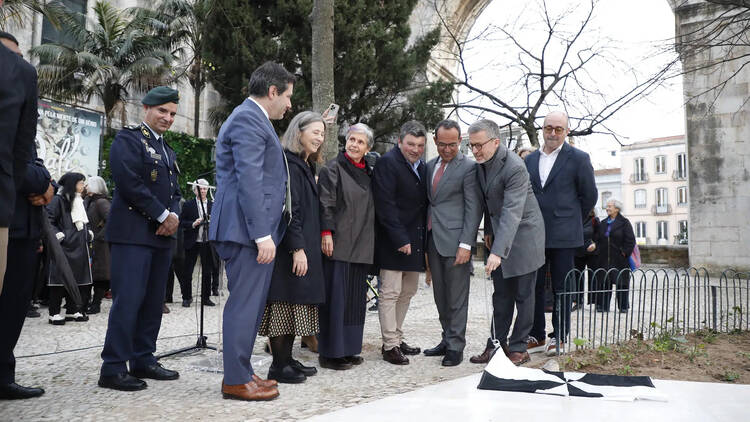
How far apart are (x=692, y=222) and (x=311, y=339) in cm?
1269

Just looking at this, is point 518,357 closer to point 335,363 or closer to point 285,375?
point 335,363

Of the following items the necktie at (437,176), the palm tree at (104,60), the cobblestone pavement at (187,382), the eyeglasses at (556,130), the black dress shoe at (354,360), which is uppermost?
the palm tree at (104,60)

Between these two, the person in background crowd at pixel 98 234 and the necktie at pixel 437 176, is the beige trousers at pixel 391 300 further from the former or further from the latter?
the person in background crowd at pixel 98 234

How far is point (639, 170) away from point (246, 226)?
72754mm

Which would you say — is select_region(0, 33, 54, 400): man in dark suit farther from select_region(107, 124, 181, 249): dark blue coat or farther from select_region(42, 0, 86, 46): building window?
select_region(42, 0, 86, 46): building window

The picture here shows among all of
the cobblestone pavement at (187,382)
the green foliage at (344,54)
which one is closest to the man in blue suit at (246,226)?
the cobblestone pavement at (187,382)

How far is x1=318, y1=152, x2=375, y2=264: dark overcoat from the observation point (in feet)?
14.9

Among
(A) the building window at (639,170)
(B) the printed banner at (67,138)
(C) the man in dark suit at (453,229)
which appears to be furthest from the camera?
(A) the building window at (639,170)

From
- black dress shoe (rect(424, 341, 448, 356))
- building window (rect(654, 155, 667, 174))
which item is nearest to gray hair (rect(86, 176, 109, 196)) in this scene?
black dress shoe (rect(424, 341, 448, 356))

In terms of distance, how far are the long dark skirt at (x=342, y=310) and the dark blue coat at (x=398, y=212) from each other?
1.04 feet

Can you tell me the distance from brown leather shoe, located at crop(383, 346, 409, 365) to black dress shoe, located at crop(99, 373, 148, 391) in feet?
6.23

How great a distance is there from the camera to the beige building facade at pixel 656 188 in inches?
2554

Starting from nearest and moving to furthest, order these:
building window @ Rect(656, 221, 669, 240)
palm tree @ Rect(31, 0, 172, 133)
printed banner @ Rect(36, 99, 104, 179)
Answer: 1. printed banner @ Rect(36, 99, 104, 179)
2. palm tree @ Rect(31, 0, 172, 133)
3. building window @ Rect(656, 221, 669, 240)

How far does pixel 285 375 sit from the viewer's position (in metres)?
4.04
